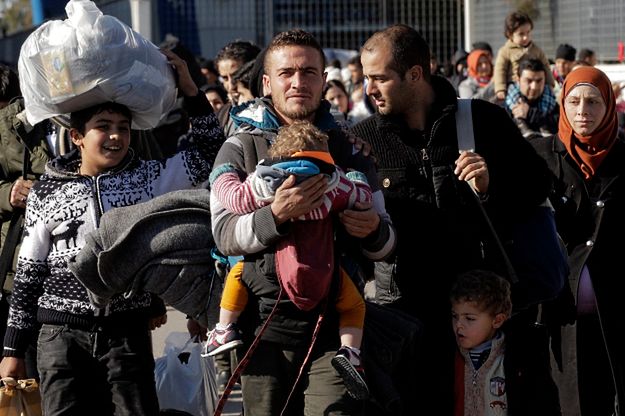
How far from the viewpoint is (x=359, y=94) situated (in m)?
15.1

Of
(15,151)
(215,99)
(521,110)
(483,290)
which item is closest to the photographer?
(483,290)

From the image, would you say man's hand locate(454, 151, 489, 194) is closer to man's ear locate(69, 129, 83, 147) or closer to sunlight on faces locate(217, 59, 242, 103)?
man's ear locate(69, 129, 83, 147)

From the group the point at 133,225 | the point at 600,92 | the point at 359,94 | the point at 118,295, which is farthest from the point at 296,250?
the point at 359,94

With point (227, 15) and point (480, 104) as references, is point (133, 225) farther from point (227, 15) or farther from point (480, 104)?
point (227, 15)

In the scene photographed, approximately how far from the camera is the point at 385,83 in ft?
16.1

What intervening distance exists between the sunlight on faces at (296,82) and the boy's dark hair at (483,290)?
96 centimetres

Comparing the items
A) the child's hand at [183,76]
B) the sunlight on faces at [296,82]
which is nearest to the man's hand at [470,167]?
the sunlight on faces at [296,82]

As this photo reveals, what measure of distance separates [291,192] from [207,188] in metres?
0.93

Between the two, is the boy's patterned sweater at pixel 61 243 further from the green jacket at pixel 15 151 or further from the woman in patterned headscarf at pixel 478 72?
the woman in patterned headscarf at pixel 478 72

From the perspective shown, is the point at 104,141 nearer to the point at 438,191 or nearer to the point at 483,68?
the point at 438,191

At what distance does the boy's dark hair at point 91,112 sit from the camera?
16.2 feet

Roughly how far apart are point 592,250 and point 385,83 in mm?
1413

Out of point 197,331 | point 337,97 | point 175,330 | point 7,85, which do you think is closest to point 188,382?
point 197,331

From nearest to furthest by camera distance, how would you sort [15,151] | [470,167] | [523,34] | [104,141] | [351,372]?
[351,372], [470,167], [104,141], [15,151], [523,34]
